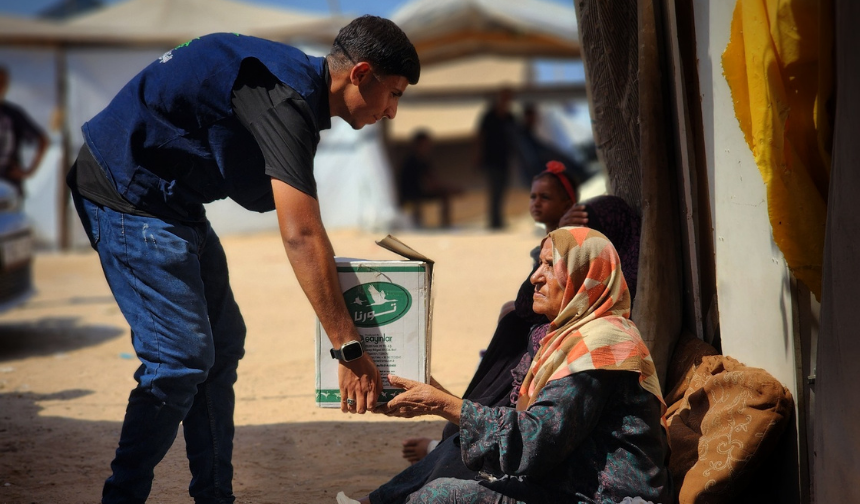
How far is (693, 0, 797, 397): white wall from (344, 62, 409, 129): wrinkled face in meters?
1.14

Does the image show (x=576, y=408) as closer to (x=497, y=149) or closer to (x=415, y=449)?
(x=415, y=449)

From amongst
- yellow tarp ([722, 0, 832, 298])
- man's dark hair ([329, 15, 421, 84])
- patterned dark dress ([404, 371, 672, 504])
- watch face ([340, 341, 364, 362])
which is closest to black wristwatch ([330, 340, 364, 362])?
watch face ([340, 341, 364, 362])

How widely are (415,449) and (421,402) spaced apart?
1.14 meters

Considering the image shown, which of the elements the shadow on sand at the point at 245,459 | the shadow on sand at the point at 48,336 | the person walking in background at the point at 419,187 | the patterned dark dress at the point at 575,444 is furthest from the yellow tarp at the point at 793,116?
the person walking in background at the point at 419,187

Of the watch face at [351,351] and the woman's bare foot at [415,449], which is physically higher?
the watch face at [351,351]

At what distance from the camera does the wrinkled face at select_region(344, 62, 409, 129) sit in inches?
97.9

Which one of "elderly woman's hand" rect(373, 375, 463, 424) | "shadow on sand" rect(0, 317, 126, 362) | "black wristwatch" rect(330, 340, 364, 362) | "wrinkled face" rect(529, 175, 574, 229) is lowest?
"shadow on sand" rect(0, 317, 126, 362)

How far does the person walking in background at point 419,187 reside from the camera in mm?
15031

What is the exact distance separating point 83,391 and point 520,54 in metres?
13.7

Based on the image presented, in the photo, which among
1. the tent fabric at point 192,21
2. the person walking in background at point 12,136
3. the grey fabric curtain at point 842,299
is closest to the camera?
the grey fabric curtain at point 842,299

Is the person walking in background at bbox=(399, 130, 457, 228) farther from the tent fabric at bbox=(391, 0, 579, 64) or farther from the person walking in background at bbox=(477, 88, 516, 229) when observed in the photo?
the tent fabric at bbox=(391, 0, 579, 64)

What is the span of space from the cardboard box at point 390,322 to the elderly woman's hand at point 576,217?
125 cm

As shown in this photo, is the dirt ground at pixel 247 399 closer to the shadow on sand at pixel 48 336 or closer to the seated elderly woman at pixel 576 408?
the shadow on sand at pixel 48 336

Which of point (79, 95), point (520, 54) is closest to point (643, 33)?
point (79, 95)
